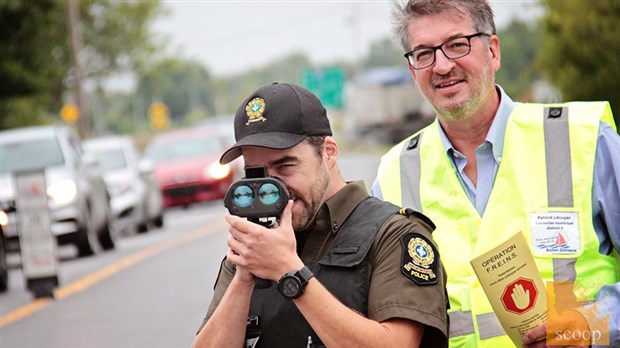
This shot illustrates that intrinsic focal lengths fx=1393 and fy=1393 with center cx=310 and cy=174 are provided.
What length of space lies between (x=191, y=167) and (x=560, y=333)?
26.3 m

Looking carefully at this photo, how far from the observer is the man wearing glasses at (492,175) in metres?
Result: 4.23

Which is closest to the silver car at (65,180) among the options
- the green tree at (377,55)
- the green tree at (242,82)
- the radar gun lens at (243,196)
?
the radar gun lens at (243,196)

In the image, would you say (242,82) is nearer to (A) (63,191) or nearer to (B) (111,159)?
(B) (111,159)

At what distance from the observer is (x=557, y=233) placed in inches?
167

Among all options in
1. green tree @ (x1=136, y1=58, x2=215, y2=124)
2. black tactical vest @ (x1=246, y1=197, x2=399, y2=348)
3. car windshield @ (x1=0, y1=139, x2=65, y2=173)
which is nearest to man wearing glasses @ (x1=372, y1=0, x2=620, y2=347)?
black tactical vest @ (x1=246, y1=197, x2=399, y2=348)

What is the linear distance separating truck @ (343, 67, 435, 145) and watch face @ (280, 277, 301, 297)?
64710mm

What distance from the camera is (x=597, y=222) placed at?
14.1 feet

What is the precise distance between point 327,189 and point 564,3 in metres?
20.6

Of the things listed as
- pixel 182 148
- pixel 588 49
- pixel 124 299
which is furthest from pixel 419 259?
pixel 182 148

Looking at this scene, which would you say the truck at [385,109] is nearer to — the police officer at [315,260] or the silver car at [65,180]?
the silver car at [65,180]

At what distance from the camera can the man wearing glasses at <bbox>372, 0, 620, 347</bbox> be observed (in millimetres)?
4227

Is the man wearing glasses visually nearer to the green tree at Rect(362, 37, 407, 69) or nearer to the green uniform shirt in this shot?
the green uniform shirt

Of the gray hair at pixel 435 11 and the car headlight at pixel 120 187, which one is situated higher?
the gray hair at pixel 435 11

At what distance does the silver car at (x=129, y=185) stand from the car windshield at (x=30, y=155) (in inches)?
139
